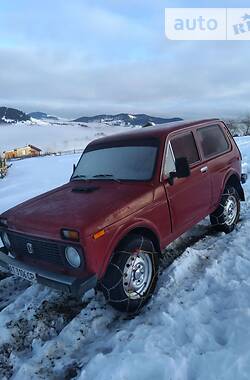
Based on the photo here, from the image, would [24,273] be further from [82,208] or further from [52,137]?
[52,137]

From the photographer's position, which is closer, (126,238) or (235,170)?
(126,238)

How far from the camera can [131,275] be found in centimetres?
431

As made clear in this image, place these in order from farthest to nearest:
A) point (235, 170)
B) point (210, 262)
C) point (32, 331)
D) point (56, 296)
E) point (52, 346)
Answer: point (235, 170), point (210, 262), point (56, 296), point (32, 331), point (52, 346)

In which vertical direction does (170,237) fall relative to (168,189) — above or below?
below

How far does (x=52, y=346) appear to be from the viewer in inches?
151

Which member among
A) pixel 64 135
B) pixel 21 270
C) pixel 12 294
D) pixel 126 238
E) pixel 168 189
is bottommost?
pixel 64 135

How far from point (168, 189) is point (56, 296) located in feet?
6.66

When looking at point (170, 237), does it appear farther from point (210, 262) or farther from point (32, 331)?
point (32, 331)

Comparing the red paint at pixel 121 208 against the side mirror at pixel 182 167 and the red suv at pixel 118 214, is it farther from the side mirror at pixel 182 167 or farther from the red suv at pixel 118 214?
the side mirror at pixel 182 167

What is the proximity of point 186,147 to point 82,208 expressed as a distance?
215cm

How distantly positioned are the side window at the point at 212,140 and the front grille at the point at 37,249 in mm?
3080

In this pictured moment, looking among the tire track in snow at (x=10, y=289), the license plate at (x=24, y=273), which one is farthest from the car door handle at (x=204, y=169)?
the tire track in snow at (x=10, y=289)

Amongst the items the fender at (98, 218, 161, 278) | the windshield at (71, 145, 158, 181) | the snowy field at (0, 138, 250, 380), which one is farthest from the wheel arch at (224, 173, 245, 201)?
the fender at (98, 218, 161, 278)

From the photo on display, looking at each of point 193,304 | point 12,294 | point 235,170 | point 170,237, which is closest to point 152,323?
point 193,304
